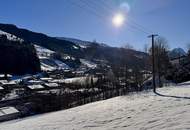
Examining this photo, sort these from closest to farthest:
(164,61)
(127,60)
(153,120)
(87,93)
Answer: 1. (153,120)
2. (87,93)
3. (164,61)
4. (127,60)

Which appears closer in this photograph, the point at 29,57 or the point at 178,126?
the point at 178,126

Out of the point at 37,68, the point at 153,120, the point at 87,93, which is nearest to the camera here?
the point at 153,120

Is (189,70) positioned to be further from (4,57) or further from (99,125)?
(4,57)

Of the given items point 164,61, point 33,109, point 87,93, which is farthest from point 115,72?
point 33,109

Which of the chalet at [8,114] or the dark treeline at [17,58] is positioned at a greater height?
the dark treeline at [17,58]

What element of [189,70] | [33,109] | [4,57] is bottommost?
[33,109]

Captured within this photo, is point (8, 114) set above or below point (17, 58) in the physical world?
below

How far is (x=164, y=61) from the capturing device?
95625 mm

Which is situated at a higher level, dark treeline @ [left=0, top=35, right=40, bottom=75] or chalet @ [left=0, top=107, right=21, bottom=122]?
dark treeline @ [left=0, top=35, right=40, bottom=75]

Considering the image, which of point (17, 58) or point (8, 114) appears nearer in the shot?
point (8, 114)

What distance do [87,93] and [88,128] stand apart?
5986cm

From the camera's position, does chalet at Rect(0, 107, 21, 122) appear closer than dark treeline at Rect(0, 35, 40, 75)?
Yes

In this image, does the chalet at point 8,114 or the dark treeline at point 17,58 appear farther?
the dark treeline at point 17,58

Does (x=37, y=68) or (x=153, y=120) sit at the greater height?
(x=37, y=68)
